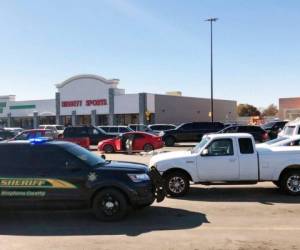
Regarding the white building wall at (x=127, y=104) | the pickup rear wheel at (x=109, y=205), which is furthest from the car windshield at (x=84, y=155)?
the white building wall at (x=127, y=104)

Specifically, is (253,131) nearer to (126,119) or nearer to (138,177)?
(138,177)

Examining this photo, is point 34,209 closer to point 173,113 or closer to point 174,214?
point 174,214

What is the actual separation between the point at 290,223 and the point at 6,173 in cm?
554

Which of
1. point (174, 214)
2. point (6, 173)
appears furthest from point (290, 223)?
point (6, 173)

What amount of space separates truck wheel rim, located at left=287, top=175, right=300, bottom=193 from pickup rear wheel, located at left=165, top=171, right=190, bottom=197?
2.54m

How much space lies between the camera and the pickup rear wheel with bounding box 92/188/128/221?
9.28 m

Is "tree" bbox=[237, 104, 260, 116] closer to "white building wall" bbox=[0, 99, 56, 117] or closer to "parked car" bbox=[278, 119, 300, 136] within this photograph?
"white building wall" bbox=[0, 99, 56, 117]

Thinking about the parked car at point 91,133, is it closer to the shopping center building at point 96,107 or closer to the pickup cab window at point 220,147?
the pickup cab window at point 220,147

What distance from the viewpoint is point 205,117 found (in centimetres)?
7719

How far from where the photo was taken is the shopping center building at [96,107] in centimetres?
6278

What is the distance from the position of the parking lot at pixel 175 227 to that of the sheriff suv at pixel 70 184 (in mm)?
374

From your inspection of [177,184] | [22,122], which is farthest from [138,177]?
[22,122]

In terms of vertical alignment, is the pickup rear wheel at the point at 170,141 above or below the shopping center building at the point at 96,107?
below

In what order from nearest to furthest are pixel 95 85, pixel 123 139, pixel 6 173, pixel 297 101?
1. pixel 6 173
2. pixel 123 139
3. pixel 95 85
4. pixel 297 101
